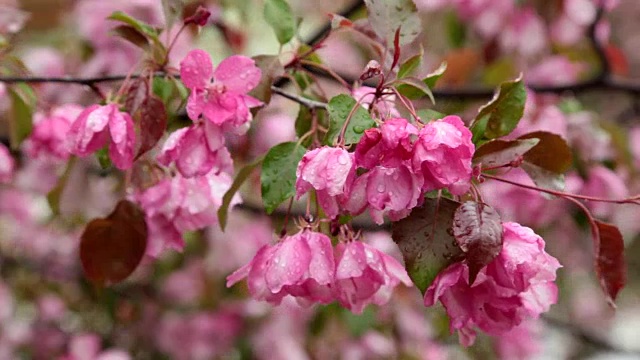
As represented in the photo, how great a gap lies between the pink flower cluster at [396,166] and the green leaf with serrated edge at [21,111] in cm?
46

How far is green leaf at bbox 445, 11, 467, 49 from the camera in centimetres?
162

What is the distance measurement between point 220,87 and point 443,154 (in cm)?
20

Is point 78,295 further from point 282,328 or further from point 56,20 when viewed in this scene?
point 56,20

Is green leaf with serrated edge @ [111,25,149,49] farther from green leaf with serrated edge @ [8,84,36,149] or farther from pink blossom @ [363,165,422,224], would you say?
pink blossom @ [363,165,422,224]

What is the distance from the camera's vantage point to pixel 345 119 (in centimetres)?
57

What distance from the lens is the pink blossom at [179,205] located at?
27.1 inches

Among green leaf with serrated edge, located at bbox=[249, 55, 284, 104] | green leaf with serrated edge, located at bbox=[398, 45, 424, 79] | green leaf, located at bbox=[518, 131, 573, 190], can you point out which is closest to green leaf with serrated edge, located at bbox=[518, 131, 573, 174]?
green leaf, located at bbox=[518, 131, 573, 190]

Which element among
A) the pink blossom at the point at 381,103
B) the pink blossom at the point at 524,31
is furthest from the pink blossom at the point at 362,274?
the pink blossom at the point at 524,31

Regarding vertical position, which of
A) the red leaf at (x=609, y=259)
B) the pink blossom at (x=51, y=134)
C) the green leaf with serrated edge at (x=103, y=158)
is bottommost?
the pink blossom at (x=51, y=134)

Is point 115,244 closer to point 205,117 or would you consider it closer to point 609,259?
point 205,117

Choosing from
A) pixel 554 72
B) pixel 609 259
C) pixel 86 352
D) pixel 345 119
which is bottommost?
pixel 86 352

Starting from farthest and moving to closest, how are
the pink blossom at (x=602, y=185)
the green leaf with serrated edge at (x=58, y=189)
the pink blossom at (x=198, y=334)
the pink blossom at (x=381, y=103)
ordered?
the pink blossom at (x=198, y=334), the pink blossom at (x=602, y=185), the green leaf with serrated edge at (x=58, y=189), the pink blossom at (x=381, y=103)

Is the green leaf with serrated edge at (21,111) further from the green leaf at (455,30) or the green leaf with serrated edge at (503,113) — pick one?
the green leaf at (455,30)

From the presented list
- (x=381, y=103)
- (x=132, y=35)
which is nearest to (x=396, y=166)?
(x=381, y=103)
